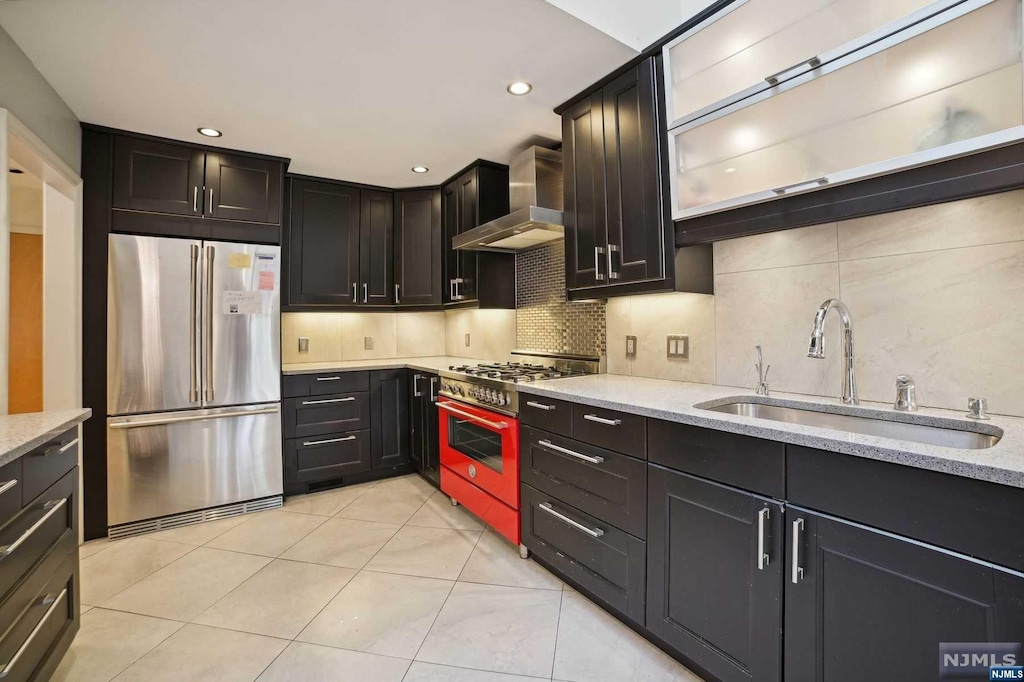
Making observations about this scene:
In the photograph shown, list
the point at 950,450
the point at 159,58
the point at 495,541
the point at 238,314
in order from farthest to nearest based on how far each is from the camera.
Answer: the point at 238,314 → the point at 495,541 → the point at 159,58 → the point at 950,450

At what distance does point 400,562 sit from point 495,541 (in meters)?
0.55

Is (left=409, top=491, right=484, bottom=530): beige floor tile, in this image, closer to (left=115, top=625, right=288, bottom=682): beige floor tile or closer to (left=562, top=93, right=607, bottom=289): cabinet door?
(left=115, top=625, right=288, bottom=682): beige floor tile

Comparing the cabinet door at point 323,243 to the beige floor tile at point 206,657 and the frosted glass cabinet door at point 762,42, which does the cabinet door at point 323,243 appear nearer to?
the beige floor tile at point 206,657

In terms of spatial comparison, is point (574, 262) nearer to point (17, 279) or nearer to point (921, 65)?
point (921, 65)

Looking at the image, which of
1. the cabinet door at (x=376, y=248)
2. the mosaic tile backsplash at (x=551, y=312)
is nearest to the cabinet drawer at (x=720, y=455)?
the mosaic tile backsplash at (x=551, y=312)

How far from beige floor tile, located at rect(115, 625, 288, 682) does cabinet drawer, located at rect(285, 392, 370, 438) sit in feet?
5.16

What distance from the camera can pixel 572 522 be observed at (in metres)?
2.00

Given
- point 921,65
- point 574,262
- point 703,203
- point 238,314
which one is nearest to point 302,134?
point 238,314

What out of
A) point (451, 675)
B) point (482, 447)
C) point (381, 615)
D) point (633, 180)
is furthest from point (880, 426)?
point (381, 615)

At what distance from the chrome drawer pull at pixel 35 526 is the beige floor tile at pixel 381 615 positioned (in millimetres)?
962

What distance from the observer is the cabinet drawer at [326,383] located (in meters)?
3.25

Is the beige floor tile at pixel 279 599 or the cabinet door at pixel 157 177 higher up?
the cabinet door at pixel 157 177

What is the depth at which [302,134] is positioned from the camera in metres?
2.79

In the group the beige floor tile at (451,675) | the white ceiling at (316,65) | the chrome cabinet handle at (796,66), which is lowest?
the beige floor tile at (451,675)
